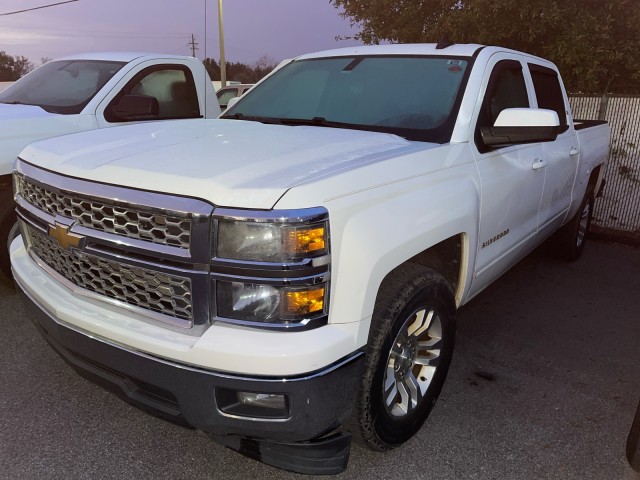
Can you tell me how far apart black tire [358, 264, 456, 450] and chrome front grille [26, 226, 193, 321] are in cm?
75

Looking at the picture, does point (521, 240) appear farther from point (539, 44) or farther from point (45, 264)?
point (539, 44)

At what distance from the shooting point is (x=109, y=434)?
272 centimetres

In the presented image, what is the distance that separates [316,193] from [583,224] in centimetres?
494

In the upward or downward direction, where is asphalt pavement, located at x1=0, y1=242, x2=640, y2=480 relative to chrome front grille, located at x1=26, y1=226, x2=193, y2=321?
downward

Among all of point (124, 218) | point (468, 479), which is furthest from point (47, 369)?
point (468, 479)

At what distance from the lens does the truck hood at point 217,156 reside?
77.4 inches

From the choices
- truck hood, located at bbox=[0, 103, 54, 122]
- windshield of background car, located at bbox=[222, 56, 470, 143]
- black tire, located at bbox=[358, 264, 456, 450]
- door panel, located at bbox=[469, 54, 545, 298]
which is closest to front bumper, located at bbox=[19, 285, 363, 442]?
black tire, located at bbox=[358, 264, 456, 450]

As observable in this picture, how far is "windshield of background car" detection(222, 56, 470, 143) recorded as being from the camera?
3162 mm

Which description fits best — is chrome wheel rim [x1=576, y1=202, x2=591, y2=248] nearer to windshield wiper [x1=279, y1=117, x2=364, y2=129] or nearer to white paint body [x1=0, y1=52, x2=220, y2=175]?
windshield wiper [x1=279, y1=117, x2=364, y2=129]

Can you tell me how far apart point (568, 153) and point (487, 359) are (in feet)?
6.18

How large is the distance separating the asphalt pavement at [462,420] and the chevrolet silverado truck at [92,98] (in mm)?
1202

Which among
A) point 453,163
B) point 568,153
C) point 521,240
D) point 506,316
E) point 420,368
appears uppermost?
point 453,163

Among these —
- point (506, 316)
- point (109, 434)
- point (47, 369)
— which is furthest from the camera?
point (506, 316)

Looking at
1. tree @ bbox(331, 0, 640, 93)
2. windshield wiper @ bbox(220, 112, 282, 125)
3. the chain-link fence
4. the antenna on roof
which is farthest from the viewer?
tree @ bbox(331, 0, 640, 93)
